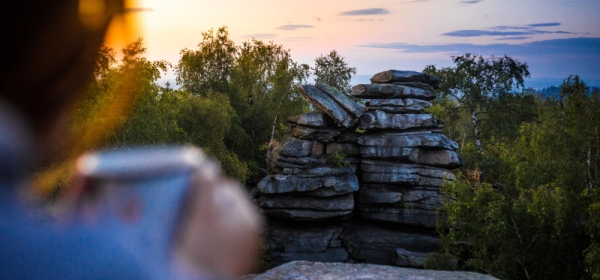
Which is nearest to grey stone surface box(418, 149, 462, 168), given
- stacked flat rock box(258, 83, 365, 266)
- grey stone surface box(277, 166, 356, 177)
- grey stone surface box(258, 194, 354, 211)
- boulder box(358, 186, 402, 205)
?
boulder box(358, 186, 402, 205)

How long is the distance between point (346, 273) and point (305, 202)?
18328mm

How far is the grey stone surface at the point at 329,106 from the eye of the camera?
1139 inches

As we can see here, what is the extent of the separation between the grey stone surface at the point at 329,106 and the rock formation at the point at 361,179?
6cm

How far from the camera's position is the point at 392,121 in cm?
2952

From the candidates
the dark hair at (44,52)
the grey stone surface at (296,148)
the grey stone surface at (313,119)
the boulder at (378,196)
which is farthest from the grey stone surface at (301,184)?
the dark hair at (44,52)

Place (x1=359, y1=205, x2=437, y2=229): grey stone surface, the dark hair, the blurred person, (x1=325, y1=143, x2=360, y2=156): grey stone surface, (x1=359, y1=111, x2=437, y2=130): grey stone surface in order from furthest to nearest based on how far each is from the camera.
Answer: (x1=325, y1=143, x2=360, y2=156): grey stone surface → (x1=359, y1=111, x2=437, y2=130): grey stone surface → (x1=359, y1=205, x2=437, y2=229): grey stone surface → the blurred person → the dark hair

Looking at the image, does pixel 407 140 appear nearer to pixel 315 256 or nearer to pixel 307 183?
pixel 307 183

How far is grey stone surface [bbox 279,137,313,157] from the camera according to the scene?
28.1 m

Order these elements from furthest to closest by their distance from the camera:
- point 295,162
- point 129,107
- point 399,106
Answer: point 399,106 → point 295,162 → point 129,107

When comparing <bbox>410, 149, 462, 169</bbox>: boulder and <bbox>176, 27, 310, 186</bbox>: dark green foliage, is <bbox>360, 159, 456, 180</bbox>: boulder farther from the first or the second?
<bbox>176, 27, 310, 186</bbox>: dark green foliage

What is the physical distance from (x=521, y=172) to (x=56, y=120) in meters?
15.7

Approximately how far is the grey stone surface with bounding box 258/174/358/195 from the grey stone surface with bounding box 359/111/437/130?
413cm

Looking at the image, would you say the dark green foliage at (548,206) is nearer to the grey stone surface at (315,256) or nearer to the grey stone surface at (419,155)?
the grey stone surface at (419,155)

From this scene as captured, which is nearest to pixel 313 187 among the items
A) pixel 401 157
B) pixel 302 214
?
pixel 302 214
